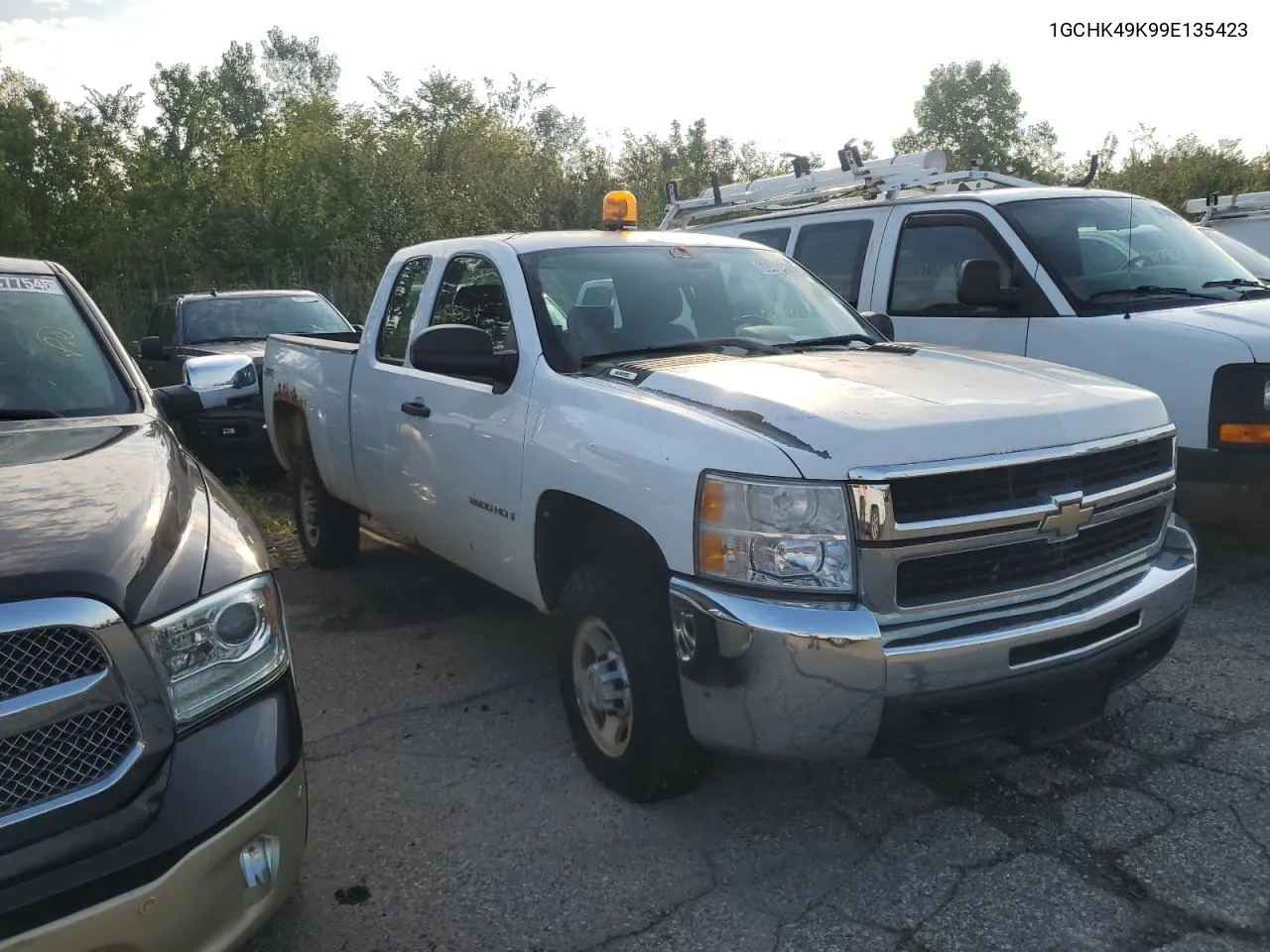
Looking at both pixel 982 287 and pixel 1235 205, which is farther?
pixel 1235 205

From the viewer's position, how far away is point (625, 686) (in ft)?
10.6

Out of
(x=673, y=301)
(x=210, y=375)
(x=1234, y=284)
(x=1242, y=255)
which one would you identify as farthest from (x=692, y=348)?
(x=1242, y=255)

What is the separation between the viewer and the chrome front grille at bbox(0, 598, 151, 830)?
6.22 feet

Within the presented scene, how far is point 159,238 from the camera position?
20.4m

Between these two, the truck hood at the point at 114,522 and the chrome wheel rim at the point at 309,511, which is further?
the chrome wheel rim at the point at 309,511

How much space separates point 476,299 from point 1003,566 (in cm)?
250

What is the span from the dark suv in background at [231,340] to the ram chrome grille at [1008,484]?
20.7 feet

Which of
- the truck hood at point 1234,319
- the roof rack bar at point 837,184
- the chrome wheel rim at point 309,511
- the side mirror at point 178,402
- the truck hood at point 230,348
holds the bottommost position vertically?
the chrome wheel rim at point 309,511

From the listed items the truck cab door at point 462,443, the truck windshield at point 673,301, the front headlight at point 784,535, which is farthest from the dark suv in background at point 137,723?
the truck windshield at point 673,301

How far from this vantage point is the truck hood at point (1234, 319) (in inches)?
187

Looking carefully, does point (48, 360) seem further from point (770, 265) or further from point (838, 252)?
point (838, 252)

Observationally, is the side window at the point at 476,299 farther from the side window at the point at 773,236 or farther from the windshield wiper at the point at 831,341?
the side window at the point at 773,236

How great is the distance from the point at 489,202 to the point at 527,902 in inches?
935

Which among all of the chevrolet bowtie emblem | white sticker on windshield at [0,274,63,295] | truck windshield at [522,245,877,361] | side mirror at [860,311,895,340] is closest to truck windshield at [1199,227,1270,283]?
side mirror at [860,311,895,340]
